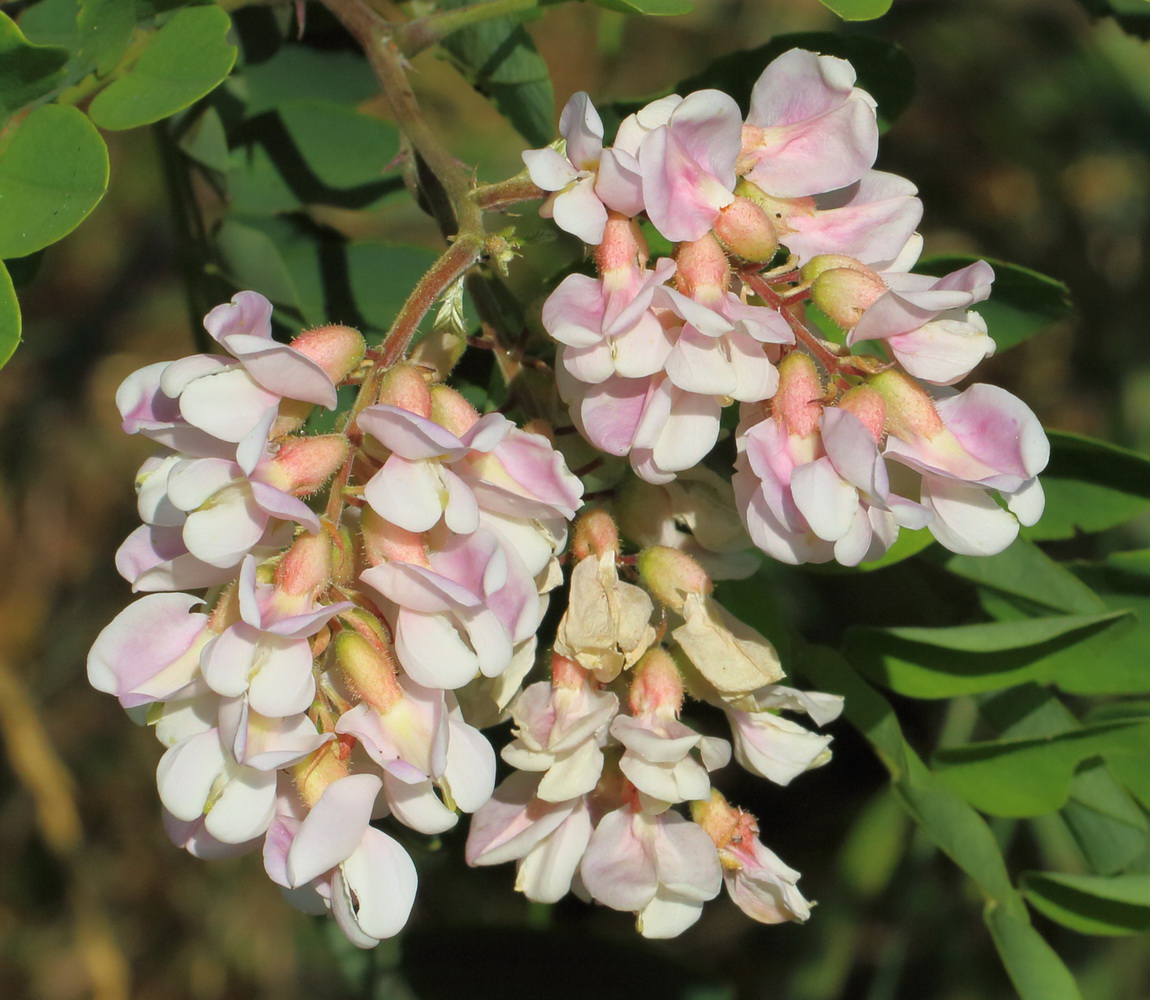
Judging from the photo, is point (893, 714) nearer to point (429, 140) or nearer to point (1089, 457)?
point (1089, 457)

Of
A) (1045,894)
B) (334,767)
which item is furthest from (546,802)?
(1045,894)

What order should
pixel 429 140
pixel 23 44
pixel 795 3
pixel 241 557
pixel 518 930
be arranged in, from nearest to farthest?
pixel 241 557, pixel 23 44, pixel 429 140, pixel 518 930, pixel 795 3

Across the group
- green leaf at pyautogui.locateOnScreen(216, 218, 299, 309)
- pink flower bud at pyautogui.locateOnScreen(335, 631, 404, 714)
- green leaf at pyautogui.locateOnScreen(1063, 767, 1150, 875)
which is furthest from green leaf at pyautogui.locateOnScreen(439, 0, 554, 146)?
green leaf at pyautogui.locateOnScreen(1063, 767, 1150, 875)

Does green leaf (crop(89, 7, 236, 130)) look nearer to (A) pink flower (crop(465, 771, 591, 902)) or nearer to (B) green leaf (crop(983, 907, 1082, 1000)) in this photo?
(A) pink flower (crop(465, 771, 591, 902))

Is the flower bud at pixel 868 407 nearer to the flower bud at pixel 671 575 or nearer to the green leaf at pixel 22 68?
the flower bud at pixel 671 575

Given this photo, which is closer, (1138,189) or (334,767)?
(334,767)
